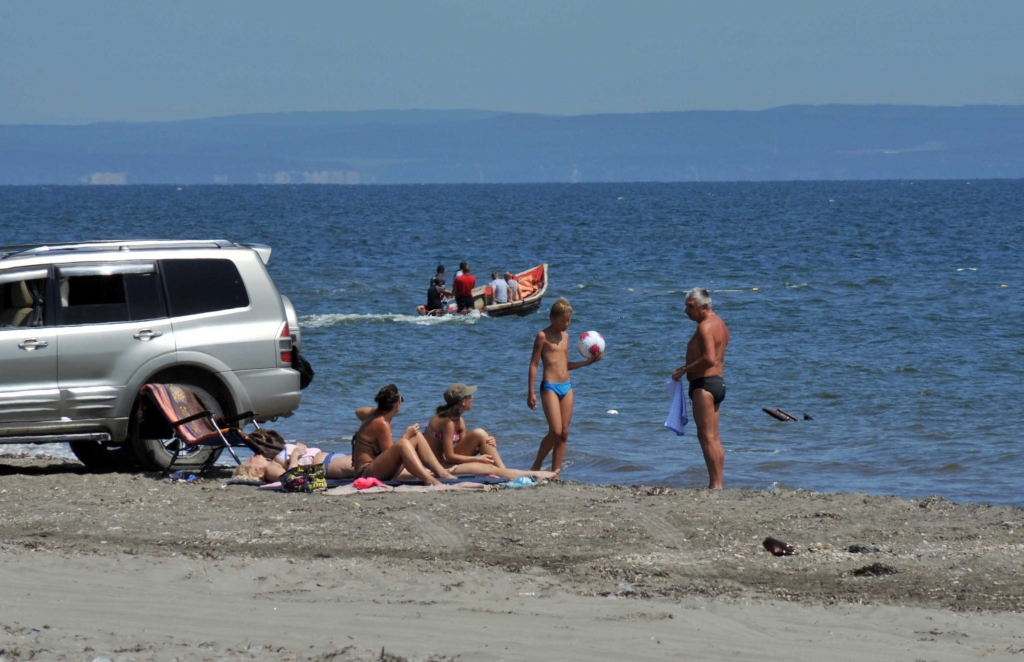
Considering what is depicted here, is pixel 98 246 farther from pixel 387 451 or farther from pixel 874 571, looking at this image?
pixel 874 571

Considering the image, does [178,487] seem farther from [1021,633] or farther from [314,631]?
[1021,633]

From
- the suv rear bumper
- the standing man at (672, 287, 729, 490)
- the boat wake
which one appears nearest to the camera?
the standing man at (672, 287, 729, 490)

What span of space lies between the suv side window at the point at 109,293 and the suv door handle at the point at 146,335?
0.38ft

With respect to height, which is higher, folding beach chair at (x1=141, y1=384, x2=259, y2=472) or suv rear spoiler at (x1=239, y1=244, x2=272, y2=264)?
suv rear spoiler at (x1=239, y1=244, x2=272, y2=264)

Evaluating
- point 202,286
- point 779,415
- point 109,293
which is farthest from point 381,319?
point 109,293

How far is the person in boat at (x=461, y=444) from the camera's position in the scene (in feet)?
32.8

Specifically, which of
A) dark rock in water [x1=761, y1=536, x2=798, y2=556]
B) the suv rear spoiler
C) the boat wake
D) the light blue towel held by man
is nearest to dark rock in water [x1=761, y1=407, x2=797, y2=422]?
the light blue towel held by man

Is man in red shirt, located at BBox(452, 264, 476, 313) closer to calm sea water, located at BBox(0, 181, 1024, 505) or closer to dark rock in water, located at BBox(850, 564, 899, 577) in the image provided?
calm sea water, located at BBox(0, 181, 1024, 505)

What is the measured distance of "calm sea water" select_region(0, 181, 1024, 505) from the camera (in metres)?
14.1

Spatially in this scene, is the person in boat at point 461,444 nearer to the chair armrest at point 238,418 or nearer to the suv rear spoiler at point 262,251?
Result: the chair armrest at point 238,418

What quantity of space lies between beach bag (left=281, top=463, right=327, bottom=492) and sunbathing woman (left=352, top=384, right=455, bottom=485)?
351 millimetres

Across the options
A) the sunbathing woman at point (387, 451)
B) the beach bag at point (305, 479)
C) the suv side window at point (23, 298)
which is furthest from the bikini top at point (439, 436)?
the suv side window at point (23, 298)

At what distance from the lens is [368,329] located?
89.7 feet

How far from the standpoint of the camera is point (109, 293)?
984cm
